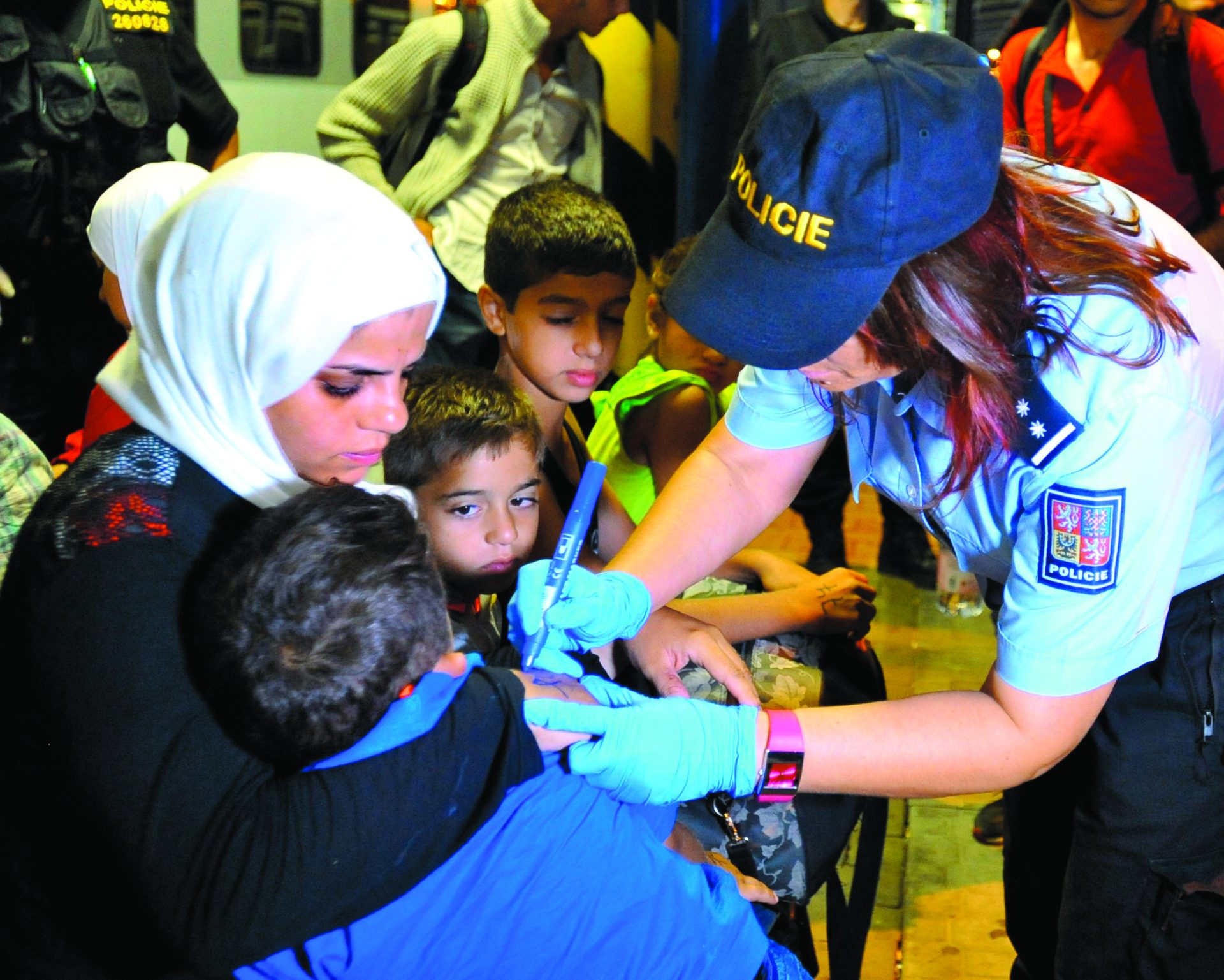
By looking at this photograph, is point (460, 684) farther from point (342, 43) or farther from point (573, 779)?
point (342, 43)

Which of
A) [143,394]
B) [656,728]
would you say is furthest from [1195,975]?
[143,394]

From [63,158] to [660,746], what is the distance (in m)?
2.29

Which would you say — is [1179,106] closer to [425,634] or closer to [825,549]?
[825,549]

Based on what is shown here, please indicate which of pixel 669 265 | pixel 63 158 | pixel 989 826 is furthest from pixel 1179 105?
pixel 63 158

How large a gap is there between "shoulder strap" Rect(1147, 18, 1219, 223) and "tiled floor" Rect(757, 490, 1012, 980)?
140cm

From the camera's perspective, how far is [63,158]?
2703 mm

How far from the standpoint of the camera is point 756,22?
12.7ft

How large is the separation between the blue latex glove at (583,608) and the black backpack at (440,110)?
1.77 m

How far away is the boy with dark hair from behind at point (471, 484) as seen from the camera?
68.0 inches

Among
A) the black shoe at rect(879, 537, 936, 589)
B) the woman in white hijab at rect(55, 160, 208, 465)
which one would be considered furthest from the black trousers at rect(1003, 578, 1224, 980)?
the black shoe at rect(879, 537, 936, 589)

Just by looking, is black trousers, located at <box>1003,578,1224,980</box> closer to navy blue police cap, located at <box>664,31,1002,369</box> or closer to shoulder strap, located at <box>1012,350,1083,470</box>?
shoulder strap, located at <box>1012,350,1083,470</box>

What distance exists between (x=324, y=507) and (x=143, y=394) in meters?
0.28

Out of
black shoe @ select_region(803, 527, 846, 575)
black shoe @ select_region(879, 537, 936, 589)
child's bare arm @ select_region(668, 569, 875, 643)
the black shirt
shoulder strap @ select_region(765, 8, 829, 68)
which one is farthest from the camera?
black shoe @ select_region(879, 537, 936, 589)

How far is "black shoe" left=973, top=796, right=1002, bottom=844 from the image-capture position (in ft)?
8.27
